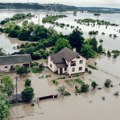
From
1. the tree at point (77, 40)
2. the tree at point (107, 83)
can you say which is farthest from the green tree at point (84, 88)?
the tree at point (77, 40)

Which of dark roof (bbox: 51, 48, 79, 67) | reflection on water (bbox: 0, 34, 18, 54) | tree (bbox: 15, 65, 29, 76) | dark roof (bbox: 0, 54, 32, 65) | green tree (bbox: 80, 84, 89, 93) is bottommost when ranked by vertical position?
green tree (bbox: 80, 84, 89, 93)

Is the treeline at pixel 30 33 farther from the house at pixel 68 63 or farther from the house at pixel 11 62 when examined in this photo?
the house at pixel 68 63

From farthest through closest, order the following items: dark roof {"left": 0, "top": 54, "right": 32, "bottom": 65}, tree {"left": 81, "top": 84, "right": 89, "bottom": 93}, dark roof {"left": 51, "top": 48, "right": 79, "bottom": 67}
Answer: dark roof {"left": 0, "top": 54, "right": 32, "bottom": 65}, dark roof {"left": 51, "top": 48, "right": 79, "bottom": 67}, tree {"left": 81, "top": 84, "right": 89, "bottom": 93}

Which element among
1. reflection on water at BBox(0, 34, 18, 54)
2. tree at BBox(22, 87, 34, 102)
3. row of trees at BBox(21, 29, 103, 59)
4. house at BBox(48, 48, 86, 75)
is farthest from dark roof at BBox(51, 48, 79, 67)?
reflection on water at BBox(0, 34, 18, 54)

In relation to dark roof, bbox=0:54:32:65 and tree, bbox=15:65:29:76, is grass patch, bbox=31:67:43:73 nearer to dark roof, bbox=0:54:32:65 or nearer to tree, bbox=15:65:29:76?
dark roof, bbox=0:54:32:65

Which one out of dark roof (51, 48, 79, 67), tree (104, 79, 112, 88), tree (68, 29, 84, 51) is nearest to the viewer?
tree (104, 79, 112, 88)

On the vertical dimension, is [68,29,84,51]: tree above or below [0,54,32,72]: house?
above

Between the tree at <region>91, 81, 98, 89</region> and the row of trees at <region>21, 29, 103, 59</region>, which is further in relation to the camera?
the row of trees at <region>21, 29, 103, 59</region>

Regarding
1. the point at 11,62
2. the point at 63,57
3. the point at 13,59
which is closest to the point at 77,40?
the point at 63,57

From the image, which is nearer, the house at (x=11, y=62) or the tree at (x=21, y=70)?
the tree at (x=21, y=70)
